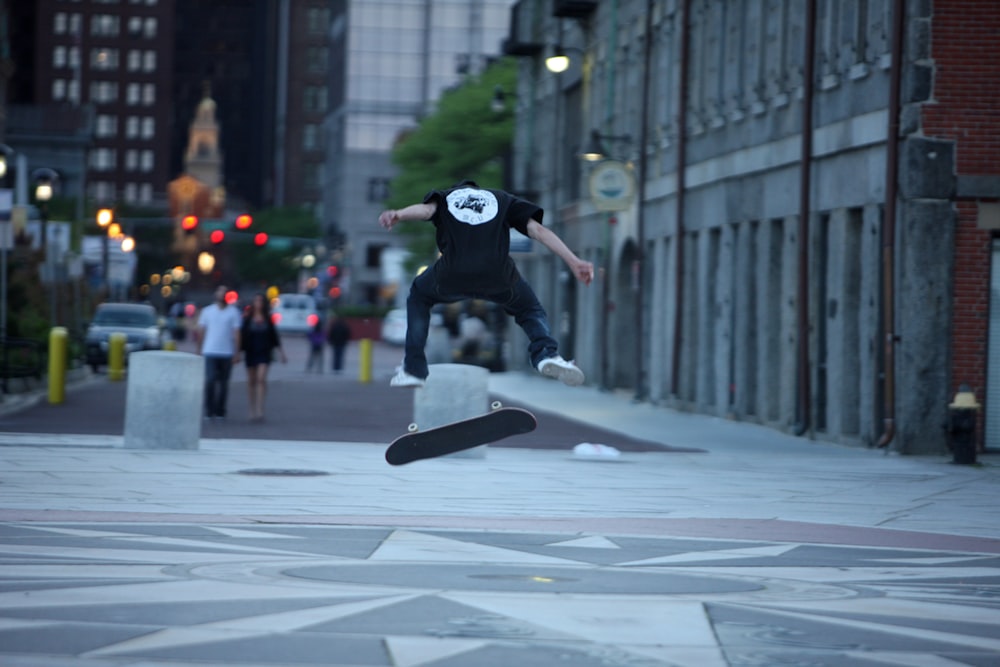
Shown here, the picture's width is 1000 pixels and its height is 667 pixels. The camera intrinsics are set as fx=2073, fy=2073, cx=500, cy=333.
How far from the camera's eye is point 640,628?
9.23m

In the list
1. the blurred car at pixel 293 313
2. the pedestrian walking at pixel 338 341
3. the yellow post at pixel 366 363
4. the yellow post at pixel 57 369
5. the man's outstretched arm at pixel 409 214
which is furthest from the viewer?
the blurred car at pixel 293 313

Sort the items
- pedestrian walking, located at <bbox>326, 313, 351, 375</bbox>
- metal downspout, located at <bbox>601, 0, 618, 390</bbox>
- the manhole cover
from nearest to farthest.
A: the manhole cover, metal downspout, located at <bbox>601, 0, 618, 390</bbox>, pedestrian walking, located at <bbox>326, 313, 351, 375</bbox>

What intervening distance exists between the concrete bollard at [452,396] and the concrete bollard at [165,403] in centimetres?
253

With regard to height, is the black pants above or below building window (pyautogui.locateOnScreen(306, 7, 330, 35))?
below

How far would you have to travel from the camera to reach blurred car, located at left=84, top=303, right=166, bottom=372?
5234cm

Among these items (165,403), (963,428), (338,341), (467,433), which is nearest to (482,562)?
(467,433)

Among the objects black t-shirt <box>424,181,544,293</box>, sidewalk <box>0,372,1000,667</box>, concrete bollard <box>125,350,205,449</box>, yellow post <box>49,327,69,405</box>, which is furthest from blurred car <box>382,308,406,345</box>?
black t-shirt <box>424,181,544,293</box>

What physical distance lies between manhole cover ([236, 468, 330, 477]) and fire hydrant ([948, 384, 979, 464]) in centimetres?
794

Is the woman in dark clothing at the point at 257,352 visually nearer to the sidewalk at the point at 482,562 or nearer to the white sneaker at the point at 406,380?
the sidewalk at the point at 482,562

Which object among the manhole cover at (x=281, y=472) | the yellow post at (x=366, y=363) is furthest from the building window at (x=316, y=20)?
the manhole cover at (x=281, y=472)

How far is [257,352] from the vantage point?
99.6ft

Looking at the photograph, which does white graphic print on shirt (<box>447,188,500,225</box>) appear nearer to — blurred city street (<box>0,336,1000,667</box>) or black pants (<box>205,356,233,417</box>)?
blurred city street (<box>0,336,1000,667</box>)

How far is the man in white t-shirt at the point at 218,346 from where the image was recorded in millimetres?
29781

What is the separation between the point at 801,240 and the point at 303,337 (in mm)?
Answer: 81400
